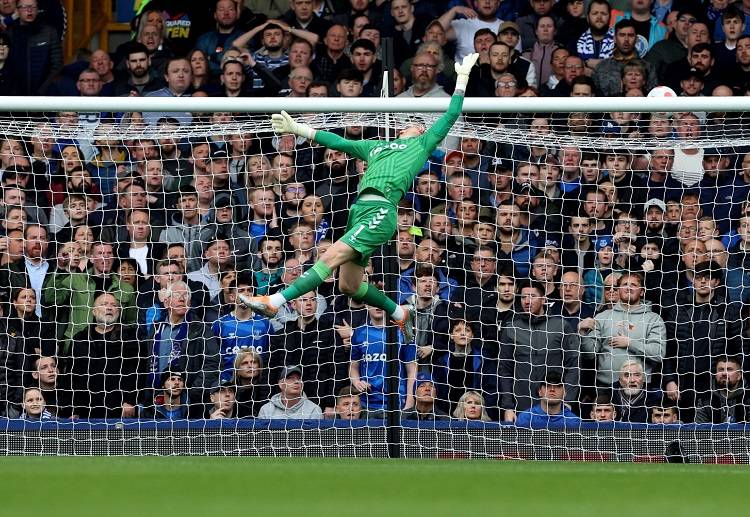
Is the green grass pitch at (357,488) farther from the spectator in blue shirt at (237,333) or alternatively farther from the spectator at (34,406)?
A: the spectator in blue shirt at (237,333)

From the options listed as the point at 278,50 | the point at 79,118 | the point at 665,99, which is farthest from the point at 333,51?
the point at 665,99

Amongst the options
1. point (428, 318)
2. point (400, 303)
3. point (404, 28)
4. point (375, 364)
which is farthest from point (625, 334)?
point (404, 28)

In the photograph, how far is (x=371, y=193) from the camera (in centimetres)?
845

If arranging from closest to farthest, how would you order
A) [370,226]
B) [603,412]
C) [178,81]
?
[370,226], [603,412], [178,81]

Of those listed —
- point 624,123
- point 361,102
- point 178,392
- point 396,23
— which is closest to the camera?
point 361,102

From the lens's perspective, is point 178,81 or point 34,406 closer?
point 34,406

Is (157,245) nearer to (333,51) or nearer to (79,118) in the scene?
(79,118)

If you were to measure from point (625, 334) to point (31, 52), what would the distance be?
253 inches

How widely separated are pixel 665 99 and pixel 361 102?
81.7 inches

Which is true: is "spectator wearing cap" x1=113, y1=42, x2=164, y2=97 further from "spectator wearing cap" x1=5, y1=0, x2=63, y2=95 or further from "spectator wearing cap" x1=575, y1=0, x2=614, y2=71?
"spectator wearing cap" x1=575, y1=0, x2=614, y2=71

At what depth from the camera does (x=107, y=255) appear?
1045 centimetres

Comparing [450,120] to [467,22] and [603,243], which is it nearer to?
[603,243]

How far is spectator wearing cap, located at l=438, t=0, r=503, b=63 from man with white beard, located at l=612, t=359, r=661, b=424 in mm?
3750

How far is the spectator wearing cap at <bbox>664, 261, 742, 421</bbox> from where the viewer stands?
1012cm
